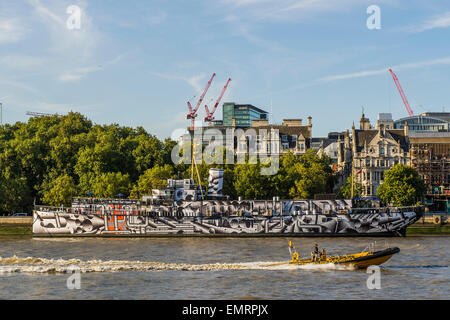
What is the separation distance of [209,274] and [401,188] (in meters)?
61.8

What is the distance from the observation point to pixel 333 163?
157 metres

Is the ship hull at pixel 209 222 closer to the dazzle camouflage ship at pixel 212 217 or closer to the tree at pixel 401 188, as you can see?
the dazzle camouflage ship at pixel 212 217

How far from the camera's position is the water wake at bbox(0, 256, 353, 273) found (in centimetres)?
4788

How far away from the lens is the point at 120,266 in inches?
1929

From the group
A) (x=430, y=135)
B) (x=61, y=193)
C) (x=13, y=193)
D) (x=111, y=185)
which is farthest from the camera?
(x=430, y=135)

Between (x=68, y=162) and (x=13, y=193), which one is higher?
(x=68, y=162)

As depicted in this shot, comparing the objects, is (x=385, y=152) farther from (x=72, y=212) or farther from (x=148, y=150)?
(x=72, y=212)

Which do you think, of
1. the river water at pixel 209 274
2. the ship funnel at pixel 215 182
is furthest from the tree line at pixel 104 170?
the river water at pixel 209 274

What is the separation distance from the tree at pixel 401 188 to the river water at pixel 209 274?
1270 inches

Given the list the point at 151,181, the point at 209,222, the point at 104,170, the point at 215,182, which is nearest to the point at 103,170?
the point at 104,170

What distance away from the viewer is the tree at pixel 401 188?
326 feet

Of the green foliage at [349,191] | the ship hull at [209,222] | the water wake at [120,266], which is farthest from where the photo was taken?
the green foliage at [349,191]

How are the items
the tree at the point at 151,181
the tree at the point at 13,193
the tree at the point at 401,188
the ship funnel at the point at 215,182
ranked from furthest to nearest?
1. the tree at the point at 13,193
2. the tree at the point at 151,181
3. the tree at the point at 401,188
4. the ship funnel at the point at 215,182

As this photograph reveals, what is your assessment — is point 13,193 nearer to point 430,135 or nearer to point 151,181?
point 151,181
